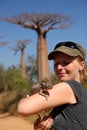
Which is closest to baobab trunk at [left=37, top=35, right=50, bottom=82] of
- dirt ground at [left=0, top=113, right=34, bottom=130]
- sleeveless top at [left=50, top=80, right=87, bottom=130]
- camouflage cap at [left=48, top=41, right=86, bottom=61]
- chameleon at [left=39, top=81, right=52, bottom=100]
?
dirt ground at [left=0, top=113, right=34, bottom=130]

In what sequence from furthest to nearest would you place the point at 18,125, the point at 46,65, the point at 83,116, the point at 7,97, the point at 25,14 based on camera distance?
the point at 46,65 → the point at 25,14 → the point at 7,97 → the point at 18,125 → the point at 83,116

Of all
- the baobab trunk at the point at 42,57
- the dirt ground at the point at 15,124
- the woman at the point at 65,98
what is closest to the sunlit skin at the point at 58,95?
the woman at the point at 65,98

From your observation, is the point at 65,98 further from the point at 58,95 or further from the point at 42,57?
the point at 42,57

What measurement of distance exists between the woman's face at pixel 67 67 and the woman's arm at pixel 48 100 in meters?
0.18

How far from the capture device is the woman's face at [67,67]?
2.04 metres

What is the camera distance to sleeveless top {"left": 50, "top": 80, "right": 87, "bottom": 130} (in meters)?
1.90

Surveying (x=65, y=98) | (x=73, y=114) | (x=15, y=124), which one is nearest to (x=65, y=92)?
(x=65, y=98)

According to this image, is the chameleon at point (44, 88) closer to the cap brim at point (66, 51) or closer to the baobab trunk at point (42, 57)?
the cap brim at point (66, 51)

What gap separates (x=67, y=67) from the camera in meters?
2.04

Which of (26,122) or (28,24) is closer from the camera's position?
(26,122)

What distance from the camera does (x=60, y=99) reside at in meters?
1.83

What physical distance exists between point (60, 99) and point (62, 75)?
245 millimetres

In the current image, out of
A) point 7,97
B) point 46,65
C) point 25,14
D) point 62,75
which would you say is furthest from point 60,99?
point 46,65

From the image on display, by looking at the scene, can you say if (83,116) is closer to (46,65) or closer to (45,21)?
(45,21)
